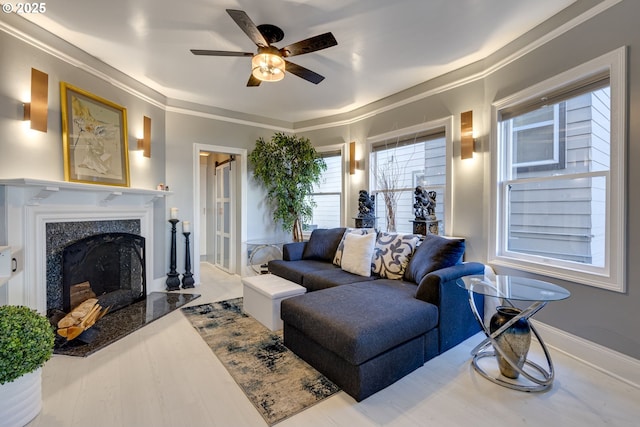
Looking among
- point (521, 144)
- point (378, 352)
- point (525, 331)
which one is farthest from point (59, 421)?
point (521, 144)

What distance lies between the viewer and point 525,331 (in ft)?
6.28

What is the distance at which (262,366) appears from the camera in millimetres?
2125

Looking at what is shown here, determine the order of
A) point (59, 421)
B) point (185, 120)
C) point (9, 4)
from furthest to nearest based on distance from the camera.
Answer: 1. point (185, 120)
2. point (9, 4)
3. point (59, 421)

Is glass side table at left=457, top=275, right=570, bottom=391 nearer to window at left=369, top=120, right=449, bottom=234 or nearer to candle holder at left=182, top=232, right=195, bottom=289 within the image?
window at left=369, top=120, right=449, bottom=234

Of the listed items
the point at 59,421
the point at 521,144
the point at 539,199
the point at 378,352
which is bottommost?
the point at 59,421

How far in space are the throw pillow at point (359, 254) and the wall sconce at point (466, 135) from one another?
1.34 m

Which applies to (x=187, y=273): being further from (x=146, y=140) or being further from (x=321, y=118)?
(x=321, y=118)

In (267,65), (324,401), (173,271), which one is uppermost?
(267,65)

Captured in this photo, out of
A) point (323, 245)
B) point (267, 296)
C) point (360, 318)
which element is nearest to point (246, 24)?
point (360, 318)

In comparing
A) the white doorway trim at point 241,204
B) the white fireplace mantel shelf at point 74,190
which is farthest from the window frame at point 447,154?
the white fireplace mantel shelf at point 74,190

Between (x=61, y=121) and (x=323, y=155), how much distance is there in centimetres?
333

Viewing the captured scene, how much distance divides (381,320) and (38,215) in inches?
119

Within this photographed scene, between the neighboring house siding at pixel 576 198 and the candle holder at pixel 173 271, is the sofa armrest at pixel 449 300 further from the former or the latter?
the candle holder at pixel 173 271

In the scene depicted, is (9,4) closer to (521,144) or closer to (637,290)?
(521,144)
